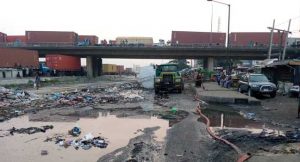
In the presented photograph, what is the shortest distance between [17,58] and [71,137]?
44.9 meters

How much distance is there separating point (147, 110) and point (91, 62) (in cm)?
5556

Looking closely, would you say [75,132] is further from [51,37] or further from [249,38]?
[51,37]

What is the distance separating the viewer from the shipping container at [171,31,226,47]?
68.8 metres

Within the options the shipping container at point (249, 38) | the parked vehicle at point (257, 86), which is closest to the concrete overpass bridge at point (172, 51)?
the shipping container at point (249, 38)

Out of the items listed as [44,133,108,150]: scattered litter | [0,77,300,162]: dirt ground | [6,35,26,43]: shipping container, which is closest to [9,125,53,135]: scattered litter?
[0,77,300,162]: dirt ground

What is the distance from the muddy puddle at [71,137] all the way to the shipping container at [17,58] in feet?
119

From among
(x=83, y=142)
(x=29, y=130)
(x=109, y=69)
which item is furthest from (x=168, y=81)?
(x=109, y=69)

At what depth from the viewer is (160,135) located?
10.5 m

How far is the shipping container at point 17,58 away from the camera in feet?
157

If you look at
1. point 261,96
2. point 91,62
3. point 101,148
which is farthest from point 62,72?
point 101,148

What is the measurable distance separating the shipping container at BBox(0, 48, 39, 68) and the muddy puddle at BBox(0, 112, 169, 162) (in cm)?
3616

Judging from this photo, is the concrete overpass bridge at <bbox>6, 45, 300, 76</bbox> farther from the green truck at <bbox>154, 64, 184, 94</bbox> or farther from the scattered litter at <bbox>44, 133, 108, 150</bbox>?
the scattered litter at <bbox>44, 133, 108, 150</bbox>

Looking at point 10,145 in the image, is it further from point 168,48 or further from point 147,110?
point 168,48

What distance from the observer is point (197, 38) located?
69.9 metres
